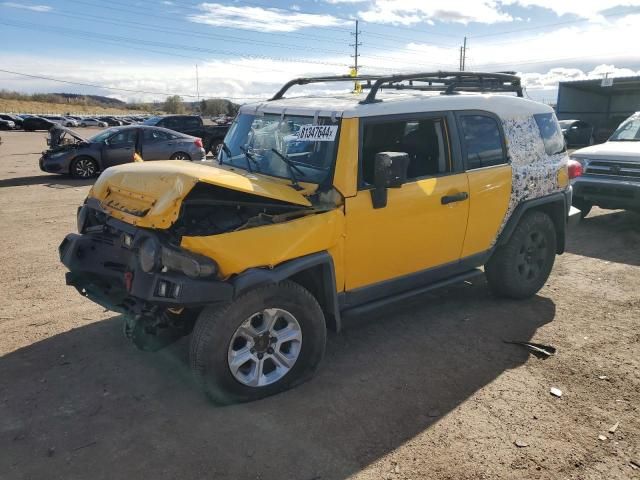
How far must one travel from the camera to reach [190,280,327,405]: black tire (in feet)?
10.6

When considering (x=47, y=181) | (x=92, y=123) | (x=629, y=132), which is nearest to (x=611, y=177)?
(x=629, y=132)

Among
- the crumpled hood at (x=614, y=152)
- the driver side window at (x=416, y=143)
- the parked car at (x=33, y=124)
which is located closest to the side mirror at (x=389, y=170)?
the driver side window at (x=416, y=143)

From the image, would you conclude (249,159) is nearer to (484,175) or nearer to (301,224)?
(301,224)

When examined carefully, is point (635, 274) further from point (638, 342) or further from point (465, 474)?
point (465, 474)

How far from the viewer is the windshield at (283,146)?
382cm

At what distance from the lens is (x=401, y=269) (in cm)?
421

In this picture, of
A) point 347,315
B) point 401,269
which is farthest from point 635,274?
point 347,315

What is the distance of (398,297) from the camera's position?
13.9 ft

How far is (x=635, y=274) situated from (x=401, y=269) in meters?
3.66

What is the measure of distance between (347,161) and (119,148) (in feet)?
40.2

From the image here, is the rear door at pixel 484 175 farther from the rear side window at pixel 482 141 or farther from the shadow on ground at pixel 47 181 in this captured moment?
the shadow on ground at pixel 47 181

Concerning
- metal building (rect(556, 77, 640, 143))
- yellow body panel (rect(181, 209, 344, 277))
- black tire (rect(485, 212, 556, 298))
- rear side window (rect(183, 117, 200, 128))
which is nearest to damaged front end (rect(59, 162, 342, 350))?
yellow body panel (rect(181, 209, 344, 277))

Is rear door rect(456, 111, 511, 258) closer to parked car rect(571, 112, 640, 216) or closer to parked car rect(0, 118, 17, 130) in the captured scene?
parked car rect(571, 112, 640, 216)

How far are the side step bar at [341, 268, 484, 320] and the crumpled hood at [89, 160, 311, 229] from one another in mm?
937
